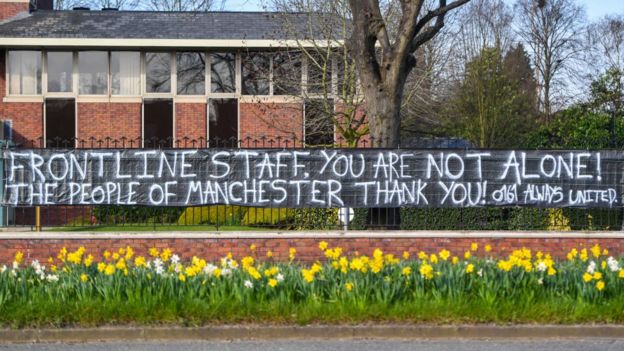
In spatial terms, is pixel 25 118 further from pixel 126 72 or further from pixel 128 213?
pixel 128 213

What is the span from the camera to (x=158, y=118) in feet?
95.6

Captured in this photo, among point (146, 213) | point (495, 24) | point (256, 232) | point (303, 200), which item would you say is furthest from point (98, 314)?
point (495, 24)

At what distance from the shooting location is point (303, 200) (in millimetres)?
14398

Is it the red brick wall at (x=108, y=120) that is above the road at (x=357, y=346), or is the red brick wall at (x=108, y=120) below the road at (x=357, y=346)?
above

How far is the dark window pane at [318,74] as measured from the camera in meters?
26.0

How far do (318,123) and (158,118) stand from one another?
5689 mm

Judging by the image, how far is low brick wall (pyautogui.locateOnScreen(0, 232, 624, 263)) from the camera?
532 inches

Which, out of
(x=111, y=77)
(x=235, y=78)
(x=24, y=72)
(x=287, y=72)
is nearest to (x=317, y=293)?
(x=287, y=72)

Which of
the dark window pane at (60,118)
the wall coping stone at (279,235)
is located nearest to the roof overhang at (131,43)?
the dark window pane at (60,118)

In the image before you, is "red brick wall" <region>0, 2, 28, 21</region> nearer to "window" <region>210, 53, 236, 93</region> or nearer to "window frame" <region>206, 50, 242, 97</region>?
"window frame" <region>206, 50, 242, 97</region>

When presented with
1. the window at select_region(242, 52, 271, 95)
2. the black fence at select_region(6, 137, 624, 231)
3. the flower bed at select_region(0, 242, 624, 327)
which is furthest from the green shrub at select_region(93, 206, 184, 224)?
the window at select_region(242, 52, 271, 95)

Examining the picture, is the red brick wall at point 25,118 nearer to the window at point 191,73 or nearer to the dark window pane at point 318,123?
the window at point 191,73

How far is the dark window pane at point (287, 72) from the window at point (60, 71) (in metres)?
7.05

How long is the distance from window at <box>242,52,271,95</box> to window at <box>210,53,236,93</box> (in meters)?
0.42
